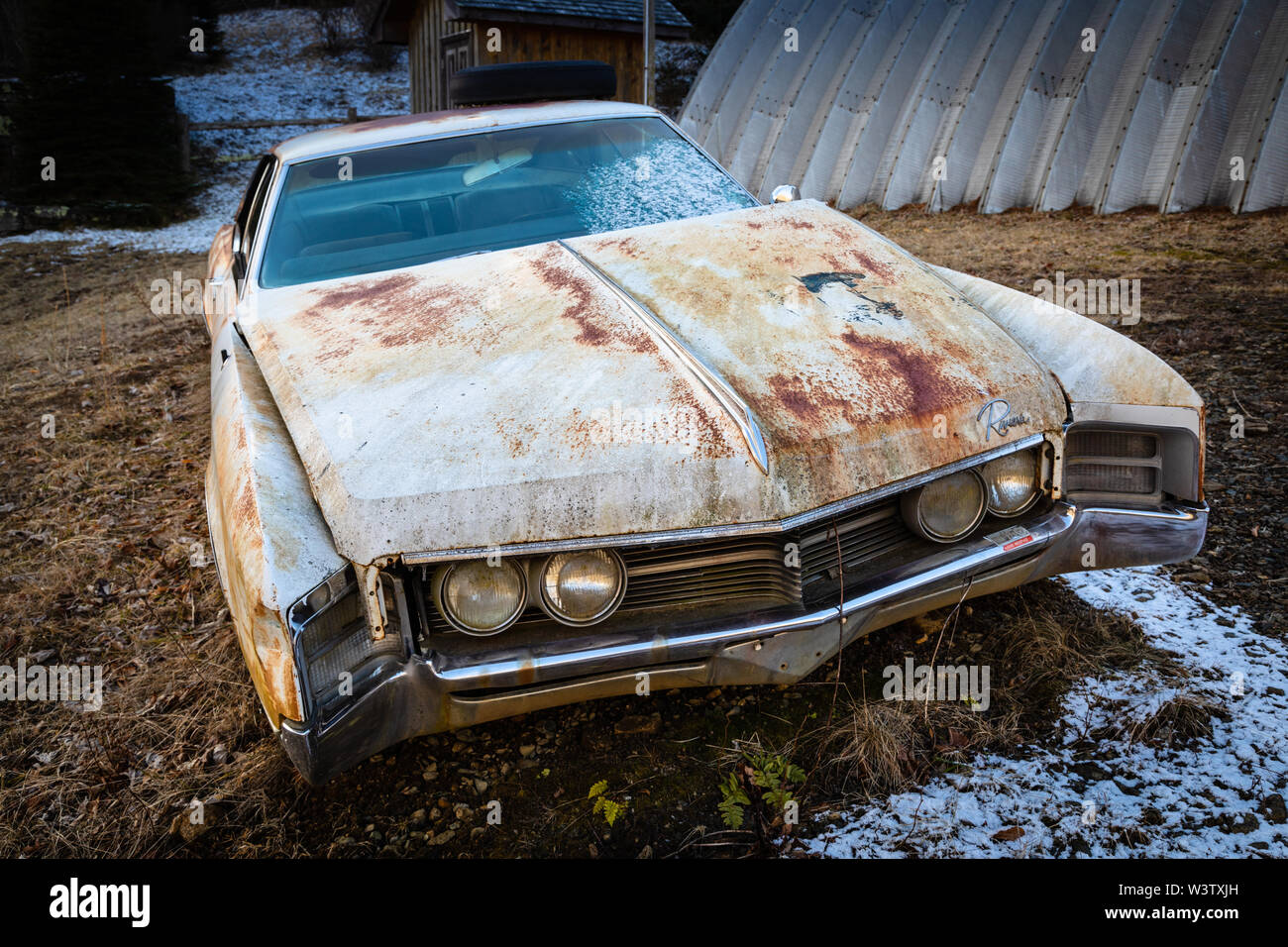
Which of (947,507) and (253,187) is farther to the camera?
(253,187)

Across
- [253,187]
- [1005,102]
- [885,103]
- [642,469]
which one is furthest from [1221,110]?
[642,469]

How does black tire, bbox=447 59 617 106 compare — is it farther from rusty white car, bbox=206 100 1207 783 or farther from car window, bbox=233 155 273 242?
rusty white car, bbox=206 100 1207 783

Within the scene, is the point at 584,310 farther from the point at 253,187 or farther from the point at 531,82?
the point at 531,82

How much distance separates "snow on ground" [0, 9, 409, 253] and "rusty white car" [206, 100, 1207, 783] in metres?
9.91

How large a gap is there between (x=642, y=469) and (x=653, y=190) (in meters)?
1.72

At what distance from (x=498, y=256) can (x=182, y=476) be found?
7.75 ft

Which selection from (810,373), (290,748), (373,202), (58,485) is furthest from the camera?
(58,485)

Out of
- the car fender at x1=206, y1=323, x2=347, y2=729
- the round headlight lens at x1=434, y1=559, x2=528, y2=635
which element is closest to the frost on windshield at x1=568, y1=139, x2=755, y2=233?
the car fender at x1=206, y1=323, x2=347, y2=729

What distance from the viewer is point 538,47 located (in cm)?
1152

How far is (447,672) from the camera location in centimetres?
171

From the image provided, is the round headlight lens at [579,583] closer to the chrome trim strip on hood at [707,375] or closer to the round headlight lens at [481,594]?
the round headlight lens at [481,594]
